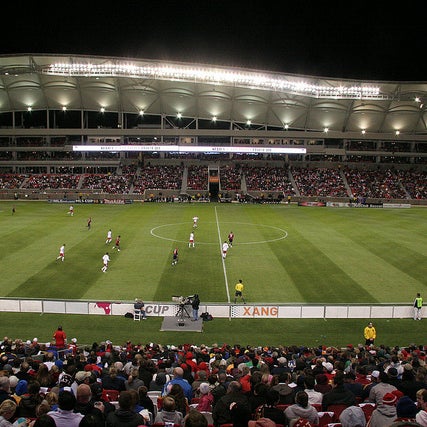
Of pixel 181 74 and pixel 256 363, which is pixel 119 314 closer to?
pixel 256 363

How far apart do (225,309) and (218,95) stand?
5935 cm

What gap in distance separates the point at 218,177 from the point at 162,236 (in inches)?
1604

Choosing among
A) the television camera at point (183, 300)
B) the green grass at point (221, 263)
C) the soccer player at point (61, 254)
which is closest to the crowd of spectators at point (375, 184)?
the green grass at point (221, 263)

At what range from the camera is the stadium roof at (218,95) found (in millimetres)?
63812

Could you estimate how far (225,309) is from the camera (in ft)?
71.5

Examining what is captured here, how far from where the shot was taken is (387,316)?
72.8 feet

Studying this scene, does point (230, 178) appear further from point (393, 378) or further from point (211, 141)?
point (393, 378)

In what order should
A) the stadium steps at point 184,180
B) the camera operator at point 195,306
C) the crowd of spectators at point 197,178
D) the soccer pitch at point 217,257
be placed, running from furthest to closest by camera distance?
1. the crowd of spectators at point 197,178
2. the stadium steps at point 184,180
3. the soccer pitch at point 217,257
4. the camera operator at point 195,306

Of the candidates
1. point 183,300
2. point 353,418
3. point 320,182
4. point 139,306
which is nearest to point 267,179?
point 320,182

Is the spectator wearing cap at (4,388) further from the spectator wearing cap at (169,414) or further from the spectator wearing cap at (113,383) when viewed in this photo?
the spectator wearing cap at (169,414)

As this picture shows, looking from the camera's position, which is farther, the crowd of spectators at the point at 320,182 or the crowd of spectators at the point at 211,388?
the crowd of spectators at the point at 320,182

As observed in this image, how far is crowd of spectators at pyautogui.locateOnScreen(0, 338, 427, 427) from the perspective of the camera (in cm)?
658

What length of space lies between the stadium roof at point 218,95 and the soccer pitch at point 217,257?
→ 22.0 m

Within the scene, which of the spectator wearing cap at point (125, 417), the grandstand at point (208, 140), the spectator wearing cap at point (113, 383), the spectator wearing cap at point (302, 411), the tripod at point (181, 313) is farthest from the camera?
the grandstand at point (208, 140)
